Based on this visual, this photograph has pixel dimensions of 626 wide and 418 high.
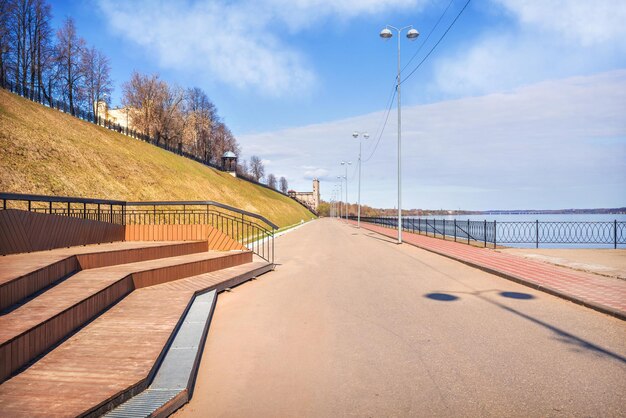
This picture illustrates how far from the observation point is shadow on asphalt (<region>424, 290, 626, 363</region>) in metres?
5.20

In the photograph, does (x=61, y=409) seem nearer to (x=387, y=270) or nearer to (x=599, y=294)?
(x=599, y=294)

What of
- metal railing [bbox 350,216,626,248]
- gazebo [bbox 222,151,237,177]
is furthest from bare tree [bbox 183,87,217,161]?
metal railing [bbox 350,216,626,248]

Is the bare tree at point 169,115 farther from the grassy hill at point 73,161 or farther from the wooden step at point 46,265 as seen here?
the wooden step at point 46,265

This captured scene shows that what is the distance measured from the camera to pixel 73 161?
25141 mm

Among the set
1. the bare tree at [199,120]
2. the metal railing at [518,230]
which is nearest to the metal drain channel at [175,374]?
the metal railing at [518,230]

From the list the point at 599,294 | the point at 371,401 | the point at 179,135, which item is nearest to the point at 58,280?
the point at 371,401

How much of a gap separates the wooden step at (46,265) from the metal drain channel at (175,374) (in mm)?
2121

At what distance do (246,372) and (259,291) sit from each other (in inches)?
192

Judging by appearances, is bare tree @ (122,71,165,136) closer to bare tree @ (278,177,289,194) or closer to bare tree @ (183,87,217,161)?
bare tree @ (183,87,217,161)

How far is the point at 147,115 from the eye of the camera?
58531mm

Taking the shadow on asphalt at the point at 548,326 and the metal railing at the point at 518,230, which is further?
the metal railing at the point at 518,230

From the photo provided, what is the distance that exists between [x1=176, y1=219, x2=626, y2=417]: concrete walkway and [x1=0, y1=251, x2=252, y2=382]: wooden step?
1.60 metres

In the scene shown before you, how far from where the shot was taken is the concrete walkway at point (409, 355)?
3.82 meters

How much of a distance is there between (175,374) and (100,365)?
76cm
